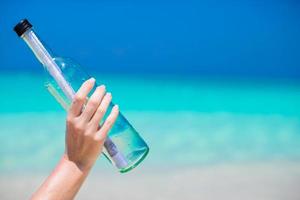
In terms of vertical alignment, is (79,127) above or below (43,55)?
below

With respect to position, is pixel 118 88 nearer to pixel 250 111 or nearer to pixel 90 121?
pixel 250 111

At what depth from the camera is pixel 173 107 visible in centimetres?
323

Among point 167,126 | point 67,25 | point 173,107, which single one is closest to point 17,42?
point 67,25

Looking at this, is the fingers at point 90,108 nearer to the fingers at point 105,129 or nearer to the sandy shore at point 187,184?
the fingers at point 105,129

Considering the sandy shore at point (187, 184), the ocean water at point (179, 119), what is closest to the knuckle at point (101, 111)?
the sandy shore at point (187, 184)

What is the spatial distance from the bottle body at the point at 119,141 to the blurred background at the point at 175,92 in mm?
1102

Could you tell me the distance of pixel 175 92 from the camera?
3.60m

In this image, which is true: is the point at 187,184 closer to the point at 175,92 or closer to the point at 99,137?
the point at 99,137

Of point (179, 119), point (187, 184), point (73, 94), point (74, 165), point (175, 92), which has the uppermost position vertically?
point (175, 92)

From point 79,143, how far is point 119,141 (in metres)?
0.20

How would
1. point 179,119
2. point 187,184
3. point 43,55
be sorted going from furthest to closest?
point 179,119
point 187,184
point 43,55

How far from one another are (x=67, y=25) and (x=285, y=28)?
1.87m

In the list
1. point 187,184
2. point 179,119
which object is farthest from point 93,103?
point 179,119

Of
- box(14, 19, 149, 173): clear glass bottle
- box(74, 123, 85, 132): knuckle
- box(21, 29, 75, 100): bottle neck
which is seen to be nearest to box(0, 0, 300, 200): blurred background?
box(14, 19, 149, 173): clear glass bottle
